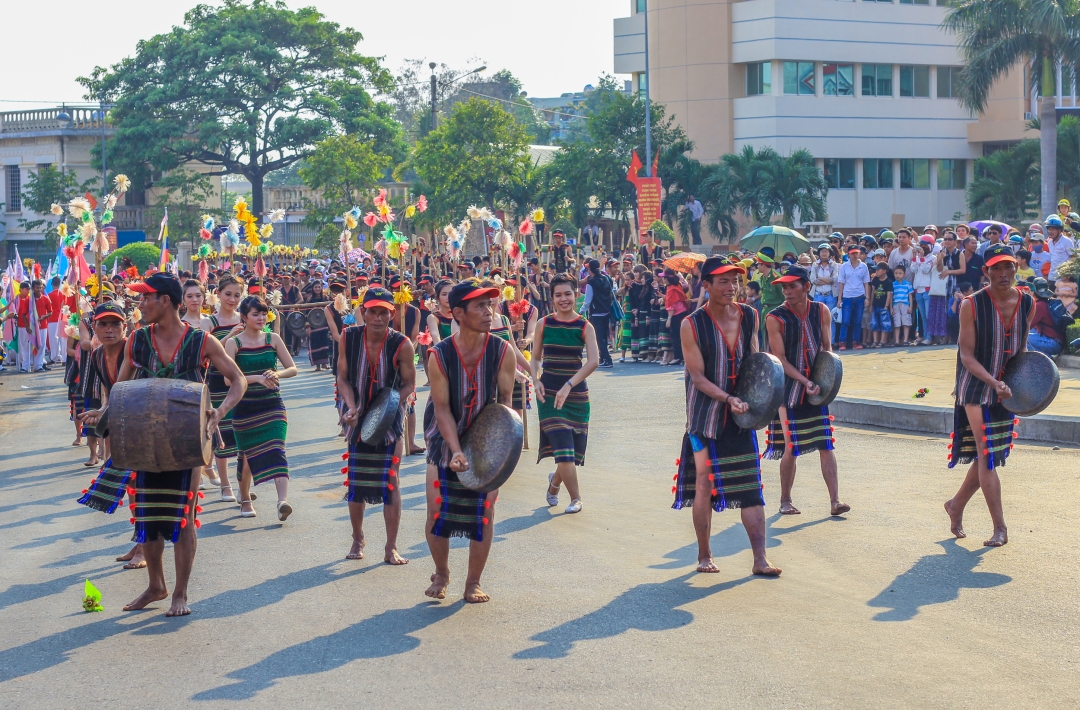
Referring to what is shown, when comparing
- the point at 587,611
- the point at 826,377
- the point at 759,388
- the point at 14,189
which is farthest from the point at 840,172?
the point at 587,611

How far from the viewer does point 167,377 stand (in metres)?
7.46

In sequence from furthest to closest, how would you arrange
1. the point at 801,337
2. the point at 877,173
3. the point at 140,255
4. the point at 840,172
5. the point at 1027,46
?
the point at 877,173 → the point at 840,172 → the point at 140,255 → the point at 1027,46 → the point at 801,337

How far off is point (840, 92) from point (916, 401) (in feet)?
→ 132

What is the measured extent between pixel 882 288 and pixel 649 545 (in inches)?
582

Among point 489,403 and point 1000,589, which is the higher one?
point 489,403

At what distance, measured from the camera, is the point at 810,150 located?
51.8 metres

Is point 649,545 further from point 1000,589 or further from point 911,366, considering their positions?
point 911,366

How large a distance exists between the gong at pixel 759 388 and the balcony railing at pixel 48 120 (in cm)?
5902

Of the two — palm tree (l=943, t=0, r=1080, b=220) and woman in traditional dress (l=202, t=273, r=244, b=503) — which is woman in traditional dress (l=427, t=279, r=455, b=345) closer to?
woman in traditional dress (l=202, t=273, r=244, b=503)

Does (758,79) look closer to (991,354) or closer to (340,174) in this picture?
(340,174)

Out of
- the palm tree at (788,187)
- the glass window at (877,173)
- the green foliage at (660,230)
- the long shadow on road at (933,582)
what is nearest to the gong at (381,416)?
the long shadow on road at (933,582)

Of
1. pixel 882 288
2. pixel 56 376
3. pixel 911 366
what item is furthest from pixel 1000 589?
pixel 56 376

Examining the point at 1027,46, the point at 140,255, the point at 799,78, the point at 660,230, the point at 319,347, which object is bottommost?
the point at 319,347

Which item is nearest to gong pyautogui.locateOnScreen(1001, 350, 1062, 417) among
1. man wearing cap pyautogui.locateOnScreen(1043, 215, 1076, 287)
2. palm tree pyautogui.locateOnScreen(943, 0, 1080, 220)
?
man wearing cap pyautogui.locateOnScreen(1043, 215, 1076, 287)
